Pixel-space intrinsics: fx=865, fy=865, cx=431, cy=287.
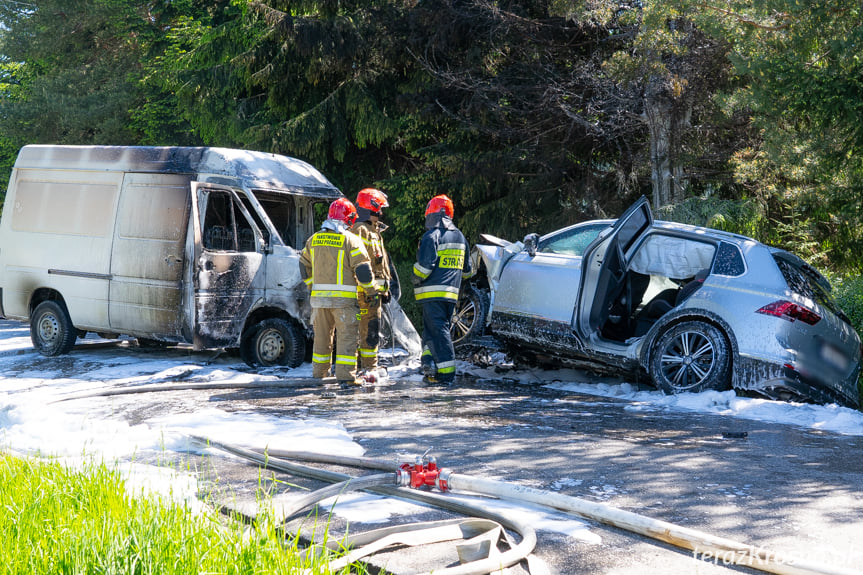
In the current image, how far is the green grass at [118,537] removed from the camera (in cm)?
312

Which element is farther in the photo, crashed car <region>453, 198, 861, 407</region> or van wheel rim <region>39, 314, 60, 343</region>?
van wheel rim <region>39, 314, 60, 343</region>

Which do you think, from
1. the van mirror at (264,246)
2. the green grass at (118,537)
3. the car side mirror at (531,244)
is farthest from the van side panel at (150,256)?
the green grass at (118,537)

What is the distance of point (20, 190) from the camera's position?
426 inches

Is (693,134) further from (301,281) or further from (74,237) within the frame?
(74,237)

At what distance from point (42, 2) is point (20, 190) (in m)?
20.0

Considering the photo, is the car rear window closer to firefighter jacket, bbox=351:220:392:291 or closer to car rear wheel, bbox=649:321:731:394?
car rear wheel, bbox=649:321:731:394

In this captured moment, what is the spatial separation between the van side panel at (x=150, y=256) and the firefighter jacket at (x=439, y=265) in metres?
2.60

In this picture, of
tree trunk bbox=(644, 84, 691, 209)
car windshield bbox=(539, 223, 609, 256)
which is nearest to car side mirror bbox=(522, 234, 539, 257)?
car windshield bbox=(539, 223, 609, 256)

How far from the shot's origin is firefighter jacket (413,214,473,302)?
9086 mm

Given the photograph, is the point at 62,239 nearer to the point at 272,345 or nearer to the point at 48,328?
the point at 48,328

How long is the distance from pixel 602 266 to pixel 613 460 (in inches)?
126

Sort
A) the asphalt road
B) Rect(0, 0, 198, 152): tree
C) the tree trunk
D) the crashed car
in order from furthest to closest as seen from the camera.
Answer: Rect(0, 0, 198, 152): tree → the tree trunk → the crashed car → the asphalt road

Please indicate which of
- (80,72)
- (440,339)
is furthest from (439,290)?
(80,72)

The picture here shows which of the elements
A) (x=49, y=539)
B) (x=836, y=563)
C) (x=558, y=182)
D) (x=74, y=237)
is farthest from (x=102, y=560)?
(x=558, y=182)
